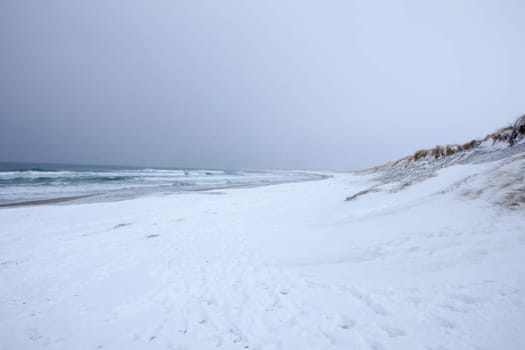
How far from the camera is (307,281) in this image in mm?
4027

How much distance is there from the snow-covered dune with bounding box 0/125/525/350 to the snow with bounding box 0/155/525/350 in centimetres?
2

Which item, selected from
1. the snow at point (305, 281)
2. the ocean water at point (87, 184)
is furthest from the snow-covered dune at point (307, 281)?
the ocean water at point (87, 184)

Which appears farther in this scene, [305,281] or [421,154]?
[421,154]

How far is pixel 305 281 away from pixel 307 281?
0.04m

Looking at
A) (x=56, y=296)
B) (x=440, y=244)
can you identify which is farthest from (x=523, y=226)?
(x=56, y=296)

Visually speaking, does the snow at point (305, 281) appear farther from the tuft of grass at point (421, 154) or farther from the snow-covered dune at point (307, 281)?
the tuft of grass at point (421, 154)

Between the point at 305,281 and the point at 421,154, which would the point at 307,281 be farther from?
the point at 421,154

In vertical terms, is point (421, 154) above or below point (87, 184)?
above

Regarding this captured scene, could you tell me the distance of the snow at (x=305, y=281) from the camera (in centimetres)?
269

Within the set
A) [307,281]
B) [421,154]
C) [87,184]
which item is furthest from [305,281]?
[87,184]

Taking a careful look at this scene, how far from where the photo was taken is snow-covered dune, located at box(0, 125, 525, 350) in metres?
2.69

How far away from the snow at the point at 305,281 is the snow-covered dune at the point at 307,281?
0.02 m

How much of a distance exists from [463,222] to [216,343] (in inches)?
215

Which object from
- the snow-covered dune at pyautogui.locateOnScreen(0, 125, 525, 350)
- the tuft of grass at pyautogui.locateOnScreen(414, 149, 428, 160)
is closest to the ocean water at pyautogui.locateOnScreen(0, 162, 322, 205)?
the snow-covered dune at pyautogui.locateOnScreen(0, 125, 525, 350)
